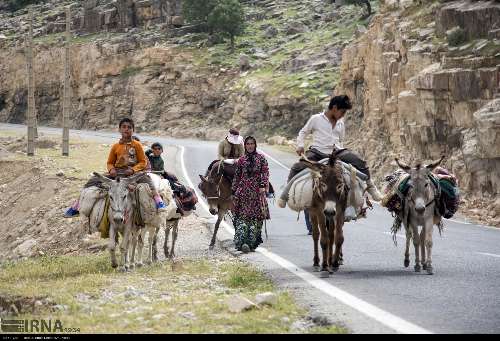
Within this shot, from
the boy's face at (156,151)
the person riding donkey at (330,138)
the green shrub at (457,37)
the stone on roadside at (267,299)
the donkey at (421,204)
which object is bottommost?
the stone on roadside at (267,299)

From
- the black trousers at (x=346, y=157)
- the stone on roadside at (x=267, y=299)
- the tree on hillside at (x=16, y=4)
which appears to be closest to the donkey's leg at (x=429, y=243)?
the black trousers at (x=346, y=157)

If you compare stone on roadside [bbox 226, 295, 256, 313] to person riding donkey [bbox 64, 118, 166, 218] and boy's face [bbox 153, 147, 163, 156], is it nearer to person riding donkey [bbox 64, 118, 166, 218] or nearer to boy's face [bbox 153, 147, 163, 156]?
person riding donkey [bbox 64, 118, 166, 218]

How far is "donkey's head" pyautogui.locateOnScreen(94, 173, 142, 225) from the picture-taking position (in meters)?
13.1

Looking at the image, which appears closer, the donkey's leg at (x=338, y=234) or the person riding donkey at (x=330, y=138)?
the donkey's leg at (x=338, y=234)

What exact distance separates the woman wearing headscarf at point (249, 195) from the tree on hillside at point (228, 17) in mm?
59918

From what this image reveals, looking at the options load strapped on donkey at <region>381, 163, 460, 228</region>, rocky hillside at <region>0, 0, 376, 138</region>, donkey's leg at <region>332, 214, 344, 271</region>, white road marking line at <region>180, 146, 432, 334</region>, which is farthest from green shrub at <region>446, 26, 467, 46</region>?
rocky hillside at <region>0, 0, 376, 138</region>

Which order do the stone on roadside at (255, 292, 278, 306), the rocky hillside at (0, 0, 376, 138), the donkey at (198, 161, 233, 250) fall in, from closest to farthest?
1. the stone on roadside at (255, 292, 278, 306)
2. the donkey at (198, 161, 233, 250)
3. the rocky hillside at (0, 0, 376, 138)

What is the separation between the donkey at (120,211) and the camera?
43.1 ft

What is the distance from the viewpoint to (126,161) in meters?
13.9

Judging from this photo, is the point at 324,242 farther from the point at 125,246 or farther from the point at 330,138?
the point at 125,246

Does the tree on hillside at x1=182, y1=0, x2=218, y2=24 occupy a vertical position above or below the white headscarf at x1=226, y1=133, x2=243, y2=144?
above

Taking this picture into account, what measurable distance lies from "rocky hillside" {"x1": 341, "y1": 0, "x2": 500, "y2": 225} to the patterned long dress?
10055 mm

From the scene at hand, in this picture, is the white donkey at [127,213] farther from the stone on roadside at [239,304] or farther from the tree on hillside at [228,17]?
the tree on hillside at [228,17]

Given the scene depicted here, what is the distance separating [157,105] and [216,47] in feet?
25.8
